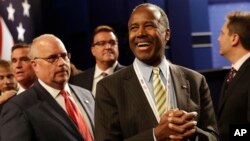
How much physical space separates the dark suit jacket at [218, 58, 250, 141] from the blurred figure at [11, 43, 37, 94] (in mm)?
1458

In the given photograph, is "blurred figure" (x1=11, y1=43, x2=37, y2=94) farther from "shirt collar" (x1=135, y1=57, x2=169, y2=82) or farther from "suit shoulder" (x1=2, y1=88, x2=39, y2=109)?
"shirt collar" (x1=135, y1=57, x2=169, y2=82)

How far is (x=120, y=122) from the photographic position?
1.82 m

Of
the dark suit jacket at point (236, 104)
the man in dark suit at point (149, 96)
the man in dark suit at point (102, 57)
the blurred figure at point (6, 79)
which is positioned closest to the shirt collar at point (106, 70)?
the man in dark suit at point (102, 57)

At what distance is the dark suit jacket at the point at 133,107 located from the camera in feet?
5.96

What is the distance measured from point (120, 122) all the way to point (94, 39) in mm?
2347

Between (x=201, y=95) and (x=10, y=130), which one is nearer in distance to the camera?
(x=201, y=95)

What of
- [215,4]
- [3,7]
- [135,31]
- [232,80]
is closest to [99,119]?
[135,31]

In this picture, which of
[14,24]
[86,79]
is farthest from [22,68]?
[14,24]

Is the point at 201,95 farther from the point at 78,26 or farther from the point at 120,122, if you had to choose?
the point at 78,26

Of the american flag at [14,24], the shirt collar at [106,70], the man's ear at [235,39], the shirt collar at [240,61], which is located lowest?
the shirt collar at [106,70]

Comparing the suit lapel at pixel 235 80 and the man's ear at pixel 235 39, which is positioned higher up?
the man's ear at pixel 235 39

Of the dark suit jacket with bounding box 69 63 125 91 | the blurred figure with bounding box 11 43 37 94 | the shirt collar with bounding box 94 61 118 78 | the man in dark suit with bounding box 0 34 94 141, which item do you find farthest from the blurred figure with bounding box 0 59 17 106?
the man in dark suit with bounding box 0 34 94 141

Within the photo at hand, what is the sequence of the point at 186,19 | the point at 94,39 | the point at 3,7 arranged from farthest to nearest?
the point at 186,19, the point at 3,7, the point at 94,39

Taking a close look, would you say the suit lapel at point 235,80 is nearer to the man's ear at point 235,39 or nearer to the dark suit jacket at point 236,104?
the dark suit jacket at point 236,104
